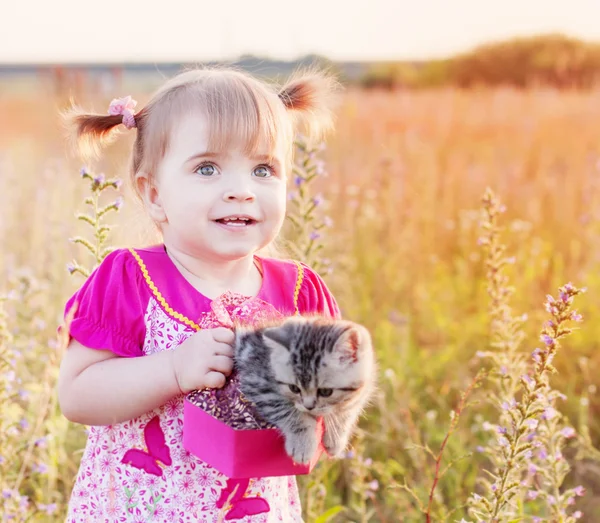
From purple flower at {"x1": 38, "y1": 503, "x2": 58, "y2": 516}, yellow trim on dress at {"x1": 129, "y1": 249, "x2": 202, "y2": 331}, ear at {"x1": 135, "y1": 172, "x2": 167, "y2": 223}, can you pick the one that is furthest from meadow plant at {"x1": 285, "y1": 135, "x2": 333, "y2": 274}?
A: purple flower at {"x1": 38, "y1": 503, "x2": 58, "y2": 516}

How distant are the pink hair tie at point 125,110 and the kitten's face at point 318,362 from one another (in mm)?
885

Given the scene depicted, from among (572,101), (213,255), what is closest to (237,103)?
(213,255)

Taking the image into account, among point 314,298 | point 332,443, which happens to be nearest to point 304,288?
A: point 314,298

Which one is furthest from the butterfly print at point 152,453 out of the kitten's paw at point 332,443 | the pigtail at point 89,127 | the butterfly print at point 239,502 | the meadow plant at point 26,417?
the pigtail at point 89,127

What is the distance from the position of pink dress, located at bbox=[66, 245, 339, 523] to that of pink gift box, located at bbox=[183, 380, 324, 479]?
0.77 ft

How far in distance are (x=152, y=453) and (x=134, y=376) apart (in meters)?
0.23

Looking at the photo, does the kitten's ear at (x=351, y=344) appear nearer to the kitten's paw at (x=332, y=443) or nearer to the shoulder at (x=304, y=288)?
the kitten's paw at (x=332, y=443)

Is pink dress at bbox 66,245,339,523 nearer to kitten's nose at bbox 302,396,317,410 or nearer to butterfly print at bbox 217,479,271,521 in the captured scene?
butterfly print at bbox 217,479,271,521

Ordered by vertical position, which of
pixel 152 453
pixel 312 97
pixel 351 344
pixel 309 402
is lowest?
pixel 152 453

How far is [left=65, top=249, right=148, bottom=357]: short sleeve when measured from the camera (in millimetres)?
1802

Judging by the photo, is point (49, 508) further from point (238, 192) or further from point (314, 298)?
point (238, 192)

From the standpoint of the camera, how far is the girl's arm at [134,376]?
5.36 feet

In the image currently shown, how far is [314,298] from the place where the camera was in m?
2.07

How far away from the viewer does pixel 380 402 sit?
10.2 feet
